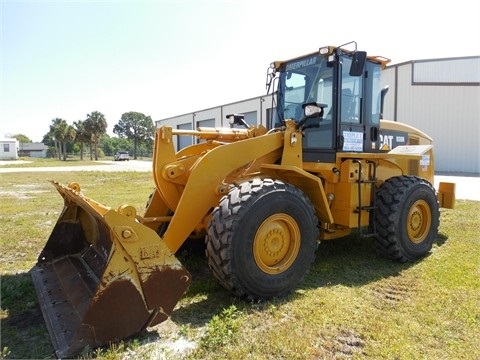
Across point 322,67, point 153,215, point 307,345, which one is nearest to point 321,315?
point 307,345

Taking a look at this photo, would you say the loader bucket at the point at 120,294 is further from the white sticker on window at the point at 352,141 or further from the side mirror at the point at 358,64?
the side mirror at the point at 358,64

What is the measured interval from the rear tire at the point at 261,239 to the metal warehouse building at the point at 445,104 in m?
22.1

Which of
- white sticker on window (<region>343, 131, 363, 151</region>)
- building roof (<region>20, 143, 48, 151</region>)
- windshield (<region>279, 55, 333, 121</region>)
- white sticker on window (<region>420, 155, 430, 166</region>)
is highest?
building roof (<region>20, 143, 48, 151</region>)

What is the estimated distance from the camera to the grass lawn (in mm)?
3061

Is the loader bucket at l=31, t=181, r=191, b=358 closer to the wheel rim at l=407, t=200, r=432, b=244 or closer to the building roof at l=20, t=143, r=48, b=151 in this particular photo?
the wheel rim at l=407, t=200, r=432, b=244

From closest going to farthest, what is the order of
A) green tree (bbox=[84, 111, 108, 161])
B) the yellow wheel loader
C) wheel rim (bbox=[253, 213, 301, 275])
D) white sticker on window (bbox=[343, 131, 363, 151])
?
the yellow wheel loader, wheel rim (bbox=[253, 213, 301, 275]), white sticker on window (bbox=[343, 131, 363, 151]), green tree (bbox=[84, 111, 108, 161])

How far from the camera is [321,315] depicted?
3668 millimetres

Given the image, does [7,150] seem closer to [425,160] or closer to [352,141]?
[425,160]

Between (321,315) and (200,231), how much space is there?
1876mm

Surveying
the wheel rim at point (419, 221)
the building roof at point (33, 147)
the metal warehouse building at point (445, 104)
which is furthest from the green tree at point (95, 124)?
the wheel rim at point (419, 221)

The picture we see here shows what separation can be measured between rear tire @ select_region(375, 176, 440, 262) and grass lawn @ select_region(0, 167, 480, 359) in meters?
0.21

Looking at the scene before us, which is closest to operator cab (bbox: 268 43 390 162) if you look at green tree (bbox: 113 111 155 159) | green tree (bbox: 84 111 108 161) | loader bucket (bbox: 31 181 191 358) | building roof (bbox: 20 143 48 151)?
loader bucket (bbox: 31 181 191 358)

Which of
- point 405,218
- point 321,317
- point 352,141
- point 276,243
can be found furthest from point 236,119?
point 321,317

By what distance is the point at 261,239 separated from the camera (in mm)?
3986
